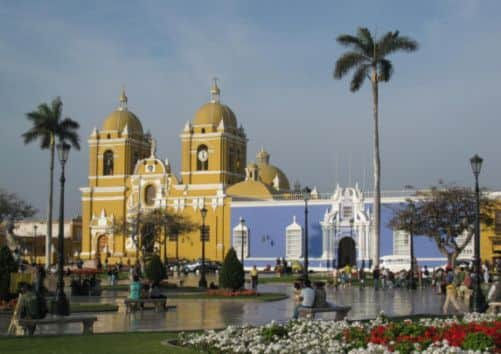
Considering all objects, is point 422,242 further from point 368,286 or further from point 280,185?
point 280,185

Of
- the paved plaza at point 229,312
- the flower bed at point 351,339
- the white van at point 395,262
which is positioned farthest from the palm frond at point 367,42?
the flower bed at point 351,339

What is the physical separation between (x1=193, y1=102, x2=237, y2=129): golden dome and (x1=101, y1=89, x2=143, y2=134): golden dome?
7174 mm

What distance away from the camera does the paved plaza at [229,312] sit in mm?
20453

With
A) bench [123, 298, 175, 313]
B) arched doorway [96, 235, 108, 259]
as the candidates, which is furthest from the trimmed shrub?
arched doorway [96, 235, 108, 259]

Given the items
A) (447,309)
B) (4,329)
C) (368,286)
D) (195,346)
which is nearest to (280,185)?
(368,286)

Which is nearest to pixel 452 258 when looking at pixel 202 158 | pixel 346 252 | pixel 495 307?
pixel 346 252

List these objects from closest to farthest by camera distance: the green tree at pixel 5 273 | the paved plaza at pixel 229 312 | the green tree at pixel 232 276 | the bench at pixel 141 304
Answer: the paved plaza at pixel 229 312 → the bench at pixel 141 304 → the green tree at pixel 5 273 → the green tree at pixel 232 276

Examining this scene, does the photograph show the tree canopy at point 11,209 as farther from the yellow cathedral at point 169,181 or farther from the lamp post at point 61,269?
the lamp post at point 61,269

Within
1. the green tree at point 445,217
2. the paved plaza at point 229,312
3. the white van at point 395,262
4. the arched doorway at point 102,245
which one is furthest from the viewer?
the arched doorway at point 102,245

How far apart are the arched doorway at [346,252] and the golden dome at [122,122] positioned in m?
25.5

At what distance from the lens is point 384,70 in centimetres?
4194

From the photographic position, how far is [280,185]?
282ft

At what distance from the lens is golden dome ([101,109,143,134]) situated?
82625mm

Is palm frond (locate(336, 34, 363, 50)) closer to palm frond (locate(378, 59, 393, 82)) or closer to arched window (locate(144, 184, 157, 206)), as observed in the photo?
palm frond (locate(378, 59, 393, 82))
